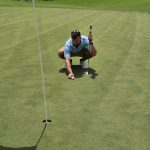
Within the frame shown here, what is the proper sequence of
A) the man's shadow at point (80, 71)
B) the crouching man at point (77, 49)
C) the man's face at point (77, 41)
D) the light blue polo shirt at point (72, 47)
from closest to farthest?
the crouching man at point (77, 49) < the man's face at point (77, 41) < the man's shadow at point (80, 71) < the light blue polo shirt at point (72, 47)

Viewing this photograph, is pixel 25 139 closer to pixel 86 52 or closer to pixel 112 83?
pixel 112 83

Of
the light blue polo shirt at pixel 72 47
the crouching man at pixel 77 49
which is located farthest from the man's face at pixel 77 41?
the light blue polo shirt at pixel 72 47

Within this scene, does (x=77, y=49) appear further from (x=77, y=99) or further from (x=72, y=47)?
(x=77, y=99)

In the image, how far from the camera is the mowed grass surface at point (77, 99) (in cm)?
824

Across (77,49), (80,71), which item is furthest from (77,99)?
(77,49)

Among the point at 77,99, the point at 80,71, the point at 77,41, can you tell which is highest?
the point at 77,41

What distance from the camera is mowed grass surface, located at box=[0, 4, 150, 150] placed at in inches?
324

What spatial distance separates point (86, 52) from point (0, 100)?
406cm

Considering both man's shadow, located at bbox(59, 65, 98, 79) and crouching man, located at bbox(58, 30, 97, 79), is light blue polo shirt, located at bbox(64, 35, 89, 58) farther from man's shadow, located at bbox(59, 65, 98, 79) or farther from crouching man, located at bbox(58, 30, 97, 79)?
man's shadow, located at bbox(59, 65, 98, 79)

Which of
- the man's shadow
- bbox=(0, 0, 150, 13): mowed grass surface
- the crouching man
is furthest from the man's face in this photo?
bbox=(0, 0, 150, 13): mowed grass surface

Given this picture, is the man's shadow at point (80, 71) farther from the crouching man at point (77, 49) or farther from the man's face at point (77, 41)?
the man's face at point (77, 41)

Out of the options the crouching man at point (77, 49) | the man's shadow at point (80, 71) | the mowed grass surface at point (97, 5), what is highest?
the crouching man at point (77, 49)

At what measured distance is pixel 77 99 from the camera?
10.7m

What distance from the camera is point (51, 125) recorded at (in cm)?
893
